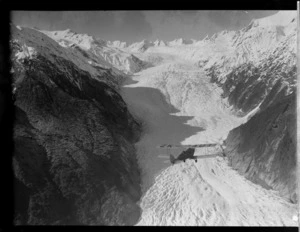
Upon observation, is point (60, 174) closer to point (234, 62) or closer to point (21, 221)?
point (21, 221)

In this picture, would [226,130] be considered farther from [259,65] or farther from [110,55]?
[110,55]

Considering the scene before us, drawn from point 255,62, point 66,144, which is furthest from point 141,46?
point 66,144

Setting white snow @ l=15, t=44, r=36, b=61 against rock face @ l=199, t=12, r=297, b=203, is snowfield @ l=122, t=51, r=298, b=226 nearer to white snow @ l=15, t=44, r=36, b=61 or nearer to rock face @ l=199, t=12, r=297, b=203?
rock face @ l=199, t=12, r=297, b=203

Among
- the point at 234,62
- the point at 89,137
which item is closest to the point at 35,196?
the point at 89,137

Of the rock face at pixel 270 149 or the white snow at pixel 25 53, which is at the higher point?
the white snow at pixel 25 53

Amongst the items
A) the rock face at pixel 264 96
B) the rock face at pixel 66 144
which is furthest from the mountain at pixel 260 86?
the rock face at pixel 66 144

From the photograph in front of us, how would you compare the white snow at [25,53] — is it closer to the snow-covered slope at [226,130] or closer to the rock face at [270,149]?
the snow-covered slope at [226,130]

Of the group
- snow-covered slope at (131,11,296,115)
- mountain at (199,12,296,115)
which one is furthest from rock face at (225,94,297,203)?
snow-covered slope at (131,11,296,115)
